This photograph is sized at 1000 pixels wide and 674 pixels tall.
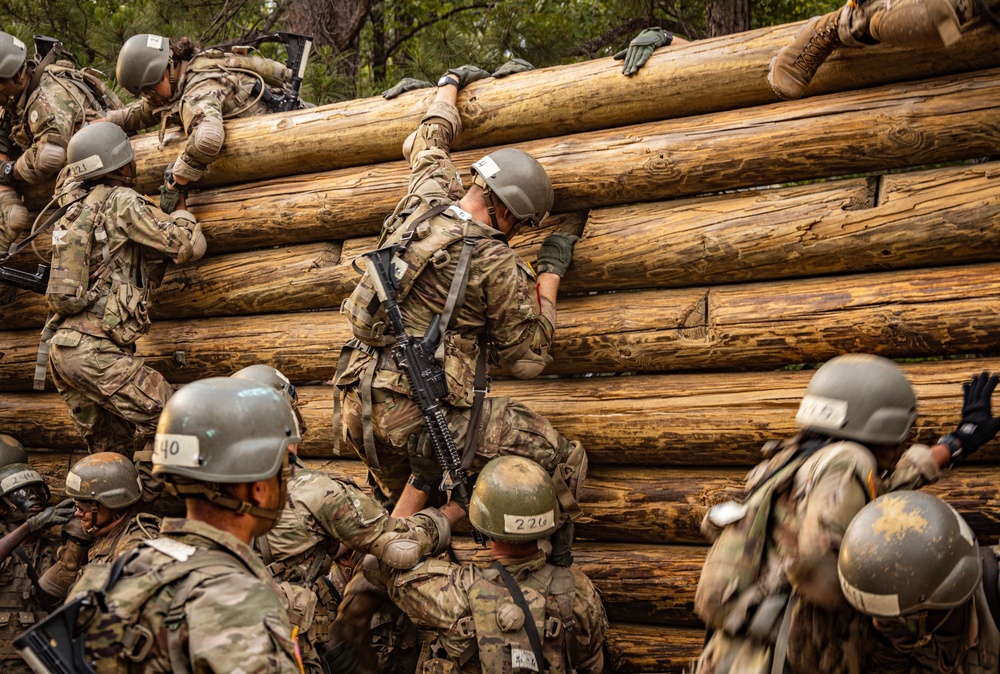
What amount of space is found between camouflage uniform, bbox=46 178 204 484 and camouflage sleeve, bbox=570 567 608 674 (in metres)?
3.60

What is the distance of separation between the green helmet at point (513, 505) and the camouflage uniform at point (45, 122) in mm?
5518

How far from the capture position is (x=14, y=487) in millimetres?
8227

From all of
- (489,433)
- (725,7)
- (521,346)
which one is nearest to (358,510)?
(489,433)

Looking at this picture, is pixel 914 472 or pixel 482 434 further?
pixel 482 434

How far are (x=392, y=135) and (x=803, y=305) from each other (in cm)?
333

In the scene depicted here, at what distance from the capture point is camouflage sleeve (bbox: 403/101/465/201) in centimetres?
659

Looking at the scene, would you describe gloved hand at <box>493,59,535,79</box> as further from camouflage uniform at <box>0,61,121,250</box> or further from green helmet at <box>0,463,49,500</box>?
green helmet at <box>0,463,49,500</box>

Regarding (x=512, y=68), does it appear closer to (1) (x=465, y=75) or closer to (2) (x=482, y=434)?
(1) (x=465, y=75)

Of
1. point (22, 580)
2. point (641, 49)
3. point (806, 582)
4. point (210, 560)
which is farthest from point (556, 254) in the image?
point (22, 580)

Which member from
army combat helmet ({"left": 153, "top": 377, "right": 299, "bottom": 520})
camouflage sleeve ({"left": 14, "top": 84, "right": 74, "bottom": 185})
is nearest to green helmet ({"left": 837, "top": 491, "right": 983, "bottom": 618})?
army combat helmet ({"left": 153, "top": 377, "right": 299, "bottom": 520})

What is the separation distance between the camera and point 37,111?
8.91 metres

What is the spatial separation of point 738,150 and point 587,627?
120 inches

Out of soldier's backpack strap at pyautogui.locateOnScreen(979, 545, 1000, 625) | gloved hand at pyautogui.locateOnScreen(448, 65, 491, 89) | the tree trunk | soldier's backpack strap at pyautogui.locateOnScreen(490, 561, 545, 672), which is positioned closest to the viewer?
soldier's backpack strap at pyautogui.locateOnScreen(979, 545, 1000, 625)

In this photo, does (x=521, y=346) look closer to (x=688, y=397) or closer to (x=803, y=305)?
(x=688, y=397)
